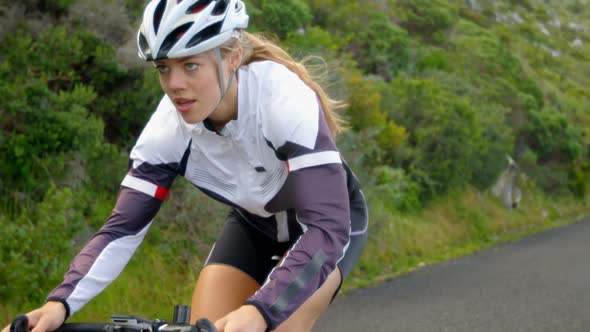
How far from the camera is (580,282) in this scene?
32.8ft

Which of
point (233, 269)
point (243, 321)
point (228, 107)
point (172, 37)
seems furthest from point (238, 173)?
point (243, 321)

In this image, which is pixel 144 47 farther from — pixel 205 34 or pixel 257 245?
pixel 257 245

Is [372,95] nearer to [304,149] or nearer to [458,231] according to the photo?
[458,231]

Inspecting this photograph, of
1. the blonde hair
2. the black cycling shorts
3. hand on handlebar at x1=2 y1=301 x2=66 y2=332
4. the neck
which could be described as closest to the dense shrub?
the black cycling shorts

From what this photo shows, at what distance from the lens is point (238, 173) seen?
3.33 meters

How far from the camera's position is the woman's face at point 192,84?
2.93 meters

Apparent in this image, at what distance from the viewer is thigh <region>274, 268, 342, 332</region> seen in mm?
3092

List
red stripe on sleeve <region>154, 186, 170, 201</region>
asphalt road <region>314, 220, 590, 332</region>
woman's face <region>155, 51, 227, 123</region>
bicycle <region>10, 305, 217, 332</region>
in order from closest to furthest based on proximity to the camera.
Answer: bicycle <region>10, 305, 217, 332</region>, woman's face <region>155, 51, 227, 123</region>, red stripe on sleeve <region>154, 186, 170, 201</region>, asphalt road <region>314, 220, 590, 332</region>

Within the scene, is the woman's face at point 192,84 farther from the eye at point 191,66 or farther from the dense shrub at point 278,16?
the dense shrub at point 278,16

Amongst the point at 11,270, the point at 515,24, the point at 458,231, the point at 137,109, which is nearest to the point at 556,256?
the point at 458,231

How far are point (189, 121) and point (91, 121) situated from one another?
16.4 ft

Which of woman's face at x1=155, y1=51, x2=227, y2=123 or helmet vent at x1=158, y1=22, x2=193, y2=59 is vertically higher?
helmet vent at x1=158, y1=22, x2=193, y2=59

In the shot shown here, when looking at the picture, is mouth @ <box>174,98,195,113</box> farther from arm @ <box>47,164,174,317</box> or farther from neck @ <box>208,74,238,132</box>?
arm @ <box>47,164,174,317</box>

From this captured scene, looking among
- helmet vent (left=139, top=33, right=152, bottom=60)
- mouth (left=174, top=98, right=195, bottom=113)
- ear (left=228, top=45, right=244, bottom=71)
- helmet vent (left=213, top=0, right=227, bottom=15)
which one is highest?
helmet vent (left=213, top=0, right=227, bottom=15)
